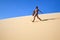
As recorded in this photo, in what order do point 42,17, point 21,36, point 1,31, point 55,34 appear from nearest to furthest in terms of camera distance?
point 55,34
point 21,36
point 1,31
point 42,17

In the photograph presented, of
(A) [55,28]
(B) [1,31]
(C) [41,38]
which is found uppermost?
(B) [1,31]

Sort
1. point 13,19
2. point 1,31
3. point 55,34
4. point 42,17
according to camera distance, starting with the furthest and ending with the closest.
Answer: point 13,19, point 42,17, point 1,31, point 55,34

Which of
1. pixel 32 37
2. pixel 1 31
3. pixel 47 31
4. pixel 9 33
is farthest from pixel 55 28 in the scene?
pixel 1 31

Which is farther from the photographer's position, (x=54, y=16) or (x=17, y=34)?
(x=54, y=16)

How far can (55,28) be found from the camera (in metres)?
3.35

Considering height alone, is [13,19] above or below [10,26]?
above

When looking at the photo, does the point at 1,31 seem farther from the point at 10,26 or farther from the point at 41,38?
the point at 41,38

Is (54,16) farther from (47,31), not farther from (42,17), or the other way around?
(47,31)

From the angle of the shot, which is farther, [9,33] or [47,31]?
[9,33]

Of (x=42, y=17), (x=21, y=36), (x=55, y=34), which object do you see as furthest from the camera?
(x=42, y=17)

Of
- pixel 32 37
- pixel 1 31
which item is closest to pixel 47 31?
Answer: pixel 32 37

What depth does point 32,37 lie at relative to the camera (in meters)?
3.31

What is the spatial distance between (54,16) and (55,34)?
112 centimetres

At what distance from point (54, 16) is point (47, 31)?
102cm
